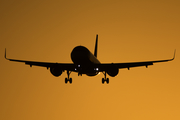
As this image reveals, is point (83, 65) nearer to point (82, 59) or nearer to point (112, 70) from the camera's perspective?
point (82, 59)

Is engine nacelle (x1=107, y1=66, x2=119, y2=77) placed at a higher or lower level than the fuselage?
lower

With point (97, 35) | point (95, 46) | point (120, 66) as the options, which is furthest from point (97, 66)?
point (97, 35)

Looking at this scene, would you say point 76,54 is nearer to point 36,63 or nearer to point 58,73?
point 58,73

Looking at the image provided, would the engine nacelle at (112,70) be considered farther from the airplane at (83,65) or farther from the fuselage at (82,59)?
the fuselage at (82,59)

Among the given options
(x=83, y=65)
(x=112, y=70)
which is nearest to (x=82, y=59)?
(x=83, y=65)

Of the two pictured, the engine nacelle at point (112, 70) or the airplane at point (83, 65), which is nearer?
the airplane at point (83, 65)

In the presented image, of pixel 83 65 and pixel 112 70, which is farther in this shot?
pixel 112 70

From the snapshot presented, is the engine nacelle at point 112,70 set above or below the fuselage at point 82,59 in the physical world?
below

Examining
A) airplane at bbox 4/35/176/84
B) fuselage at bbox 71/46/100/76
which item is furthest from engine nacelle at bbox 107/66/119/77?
fuselage at bbox 71/46/100/76

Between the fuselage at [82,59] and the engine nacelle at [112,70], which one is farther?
the engine nacelle at [112,70]

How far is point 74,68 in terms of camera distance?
55.0m

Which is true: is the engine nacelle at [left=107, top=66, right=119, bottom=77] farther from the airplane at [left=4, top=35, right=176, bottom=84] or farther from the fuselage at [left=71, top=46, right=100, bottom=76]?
the fuselage at [left=71, top=46, right=100, bottom=76]

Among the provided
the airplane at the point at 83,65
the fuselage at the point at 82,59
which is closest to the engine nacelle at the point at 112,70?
the airplane at the point at 83,65

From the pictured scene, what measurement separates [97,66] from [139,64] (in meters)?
9.55
